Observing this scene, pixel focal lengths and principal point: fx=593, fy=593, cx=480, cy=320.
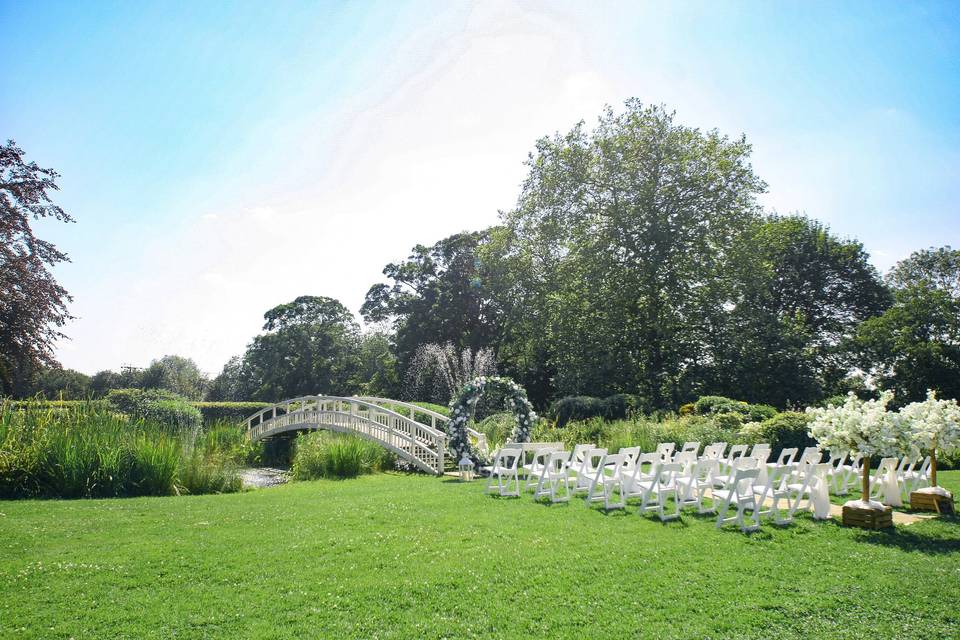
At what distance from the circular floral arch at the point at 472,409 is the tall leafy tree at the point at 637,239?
38.0 ft

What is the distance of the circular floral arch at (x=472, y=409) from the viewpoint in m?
15.0

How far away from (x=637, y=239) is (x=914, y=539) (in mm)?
21168

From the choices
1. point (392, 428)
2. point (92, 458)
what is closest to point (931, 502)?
point (392, 428)

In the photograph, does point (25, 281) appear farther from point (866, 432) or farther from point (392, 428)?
point (866, 432)

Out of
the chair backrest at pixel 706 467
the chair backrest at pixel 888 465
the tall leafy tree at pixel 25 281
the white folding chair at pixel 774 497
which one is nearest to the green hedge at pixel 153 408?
the tall leafy tree at pixel 25 281

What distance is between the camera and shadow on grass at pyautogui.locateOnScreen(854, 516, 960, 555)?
23.4 ft

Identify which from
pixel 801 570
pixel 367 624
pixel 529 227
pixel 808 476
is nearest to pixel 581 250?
pixel 529 227

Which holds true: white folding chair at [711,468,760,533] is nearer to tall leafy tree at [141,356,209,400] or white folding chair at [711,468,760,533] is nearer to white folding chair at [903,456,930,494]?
white folding chair at [903,456,930,494]

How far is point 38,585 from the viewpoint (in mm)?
→ 5320

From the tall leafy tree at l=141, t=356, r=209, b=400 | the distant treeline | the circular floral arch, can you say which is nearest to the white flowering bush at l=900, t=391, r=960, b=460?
the circular floral arch

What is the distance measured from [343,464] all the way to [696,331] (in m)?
19.1

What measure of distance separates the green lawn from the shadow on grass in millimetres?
34

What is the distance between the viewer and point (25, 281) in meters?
18.4

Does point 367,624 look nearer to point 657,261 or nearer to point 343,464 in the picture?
point 343,464
